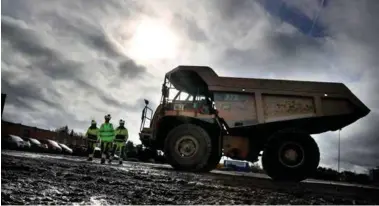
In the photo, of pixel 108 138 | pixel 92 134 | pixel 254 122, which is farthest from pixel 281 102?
pixel 92 134

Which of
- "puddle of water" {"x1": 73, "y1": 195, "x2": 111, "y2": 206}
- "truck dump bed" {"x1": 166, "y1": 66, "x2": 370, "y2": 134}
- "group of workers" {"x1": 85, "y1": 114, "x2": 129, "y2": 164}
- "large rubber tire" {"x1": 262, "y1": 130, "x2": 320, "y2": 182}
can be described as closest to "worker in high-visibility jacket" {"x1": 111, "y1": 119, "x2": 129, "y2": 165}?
"group of workers" {"x1": 85, "y1": 114, "x2": 129, "y2": 164}

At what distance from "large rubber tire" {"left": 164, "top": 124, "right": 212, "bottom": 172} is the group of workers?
231 centimetres

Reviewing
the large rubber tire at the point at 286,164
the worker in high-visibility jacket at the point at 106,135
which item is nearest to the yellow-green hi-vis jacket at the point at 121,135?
the worker in high-visibility jacket at the point at 106,135

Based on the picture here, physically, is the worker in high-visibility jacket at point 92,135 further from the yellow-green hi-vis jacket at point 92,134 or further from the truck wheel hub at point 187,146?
the truck wheel hub at point 187,146

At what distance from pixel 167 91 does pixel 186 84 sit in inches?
16.8

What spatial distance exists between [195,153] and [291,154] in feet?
5.63

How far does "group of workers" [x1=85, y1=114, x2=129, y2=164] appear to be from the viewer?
883 cm

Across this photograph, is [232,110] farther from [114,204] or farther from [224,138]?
[114,204]

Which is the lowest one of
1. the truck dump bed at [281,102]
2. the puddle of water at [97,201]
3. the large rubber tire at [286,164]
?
the puddle of water at [97,201]

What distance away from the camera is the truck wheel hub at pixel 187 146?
655 centimetres

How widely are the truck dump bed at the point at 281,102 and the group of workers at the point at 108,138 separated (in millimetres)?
3262

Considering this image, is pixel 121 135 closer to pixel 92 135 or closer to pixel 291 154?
pixel 92 135

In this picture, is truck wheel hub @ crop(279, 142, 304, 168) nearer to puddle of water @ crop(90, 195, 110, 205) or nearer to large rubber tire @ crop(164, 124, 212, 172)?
large rubber tire @ crop(164, 124, 212, 172)

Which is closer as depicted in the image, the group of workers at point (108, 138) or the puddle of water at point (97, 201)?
the puddle of water at point (97, 201)
